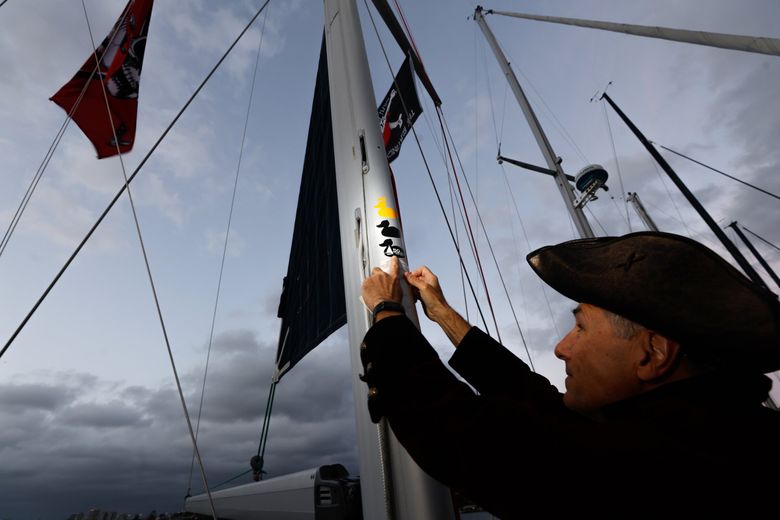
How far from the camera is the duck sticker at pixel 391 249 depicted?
78.5 inches

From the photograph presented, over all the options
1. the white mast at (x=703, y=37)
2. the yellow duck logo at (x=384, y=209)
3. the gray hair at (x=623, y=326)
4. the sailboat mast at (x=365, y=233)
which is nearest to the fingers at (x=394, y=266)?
the sailboat mast at (x=365, y=233)

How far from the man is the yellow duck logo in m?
0.98

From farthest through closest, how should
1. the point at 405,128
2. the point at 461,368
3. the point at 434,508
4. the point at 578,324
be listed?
the point at 405,128
the point at 461,368
the point at 434,508
the point at 578,324

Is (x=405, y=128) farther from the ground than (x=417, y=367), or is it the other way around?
(x=405, y=128)

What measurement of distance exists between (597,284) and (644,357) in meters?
0.23

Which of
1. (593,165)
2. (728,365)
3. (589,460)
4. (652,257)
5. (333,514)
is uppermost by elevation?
(593,165)

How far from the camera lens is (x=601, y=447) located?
2.26ft

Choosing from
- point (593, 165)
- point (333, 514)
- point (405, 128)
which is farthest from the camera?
point (593, 165)

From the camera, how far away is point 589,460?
0.68m

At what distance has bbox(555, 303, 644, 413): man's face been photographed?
1045 millimetres

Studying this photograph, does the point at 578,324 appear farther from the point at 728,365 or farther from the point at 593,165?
the point at 593,165

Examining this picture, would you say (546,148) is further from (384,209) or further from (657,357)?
(657,357)

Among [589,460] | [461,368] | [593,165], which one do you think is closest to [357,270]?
[461,368]

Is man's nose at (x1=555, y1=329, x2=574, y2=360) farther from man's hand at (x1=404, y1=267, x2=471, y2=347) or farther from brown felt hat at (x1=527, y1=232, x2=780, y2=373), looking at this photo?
man's hand at (x1=404, y1=267, x2=471, y2=347)
